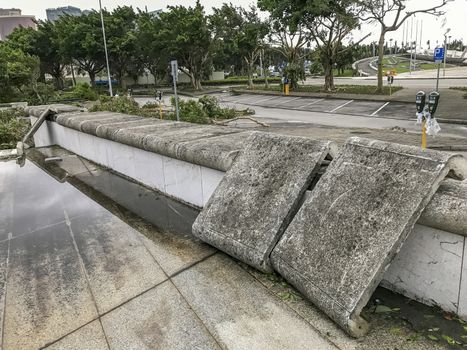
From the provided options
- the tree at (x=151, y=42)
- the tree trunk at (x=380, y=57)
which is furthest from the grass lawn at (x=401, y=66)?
the tree trunk at (x=380, y=57)

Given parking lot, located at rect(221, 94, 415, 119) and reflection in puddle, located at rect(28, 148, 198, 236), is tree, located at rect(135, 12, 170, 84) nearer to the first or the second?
parking lot, located at rect(221, 94, 415, 119)

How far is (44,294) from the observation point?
2.79 meters

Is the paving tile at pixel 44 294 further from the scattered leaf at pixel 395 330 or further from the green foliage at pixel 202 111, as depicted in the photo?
the green foliage at pixel 202 111

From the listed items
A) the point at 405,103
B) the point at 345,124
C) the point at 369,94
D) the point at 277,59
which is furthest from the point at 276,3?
the point at 277,59

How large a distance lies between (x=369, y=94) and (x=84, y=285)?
26218mm

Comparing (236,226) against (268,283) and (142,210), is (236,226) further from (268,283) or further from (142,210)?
(142,210)

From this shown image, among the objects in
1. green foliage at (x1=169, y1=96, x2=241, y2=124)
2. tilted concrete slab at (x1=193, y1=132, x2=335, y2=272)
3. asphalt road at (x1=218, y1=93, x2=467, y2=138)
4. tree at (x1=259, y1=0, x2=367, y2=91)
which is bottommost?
asphalt road at (x1=218, y1=93, x2=467, y2=138)

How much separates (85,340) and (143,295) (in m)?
0.52

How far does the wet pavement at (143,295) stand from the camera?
2.22 meters

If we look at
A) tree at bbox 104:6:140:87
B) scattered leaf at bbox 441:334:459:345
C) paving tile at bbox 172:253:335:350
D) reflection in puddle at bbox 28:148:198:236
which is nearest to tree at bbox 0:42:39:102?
tree at bbox 104:6:140:87

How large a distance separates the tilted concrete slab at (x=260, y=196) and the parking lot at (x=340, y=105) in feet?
58.2

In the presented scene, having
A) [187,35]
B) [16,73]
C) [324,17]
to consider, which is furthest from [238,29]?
[16,73]

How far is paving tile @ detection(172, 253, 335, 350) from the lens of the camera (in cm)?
217

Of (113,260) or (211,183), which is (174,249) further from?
(211,183)
